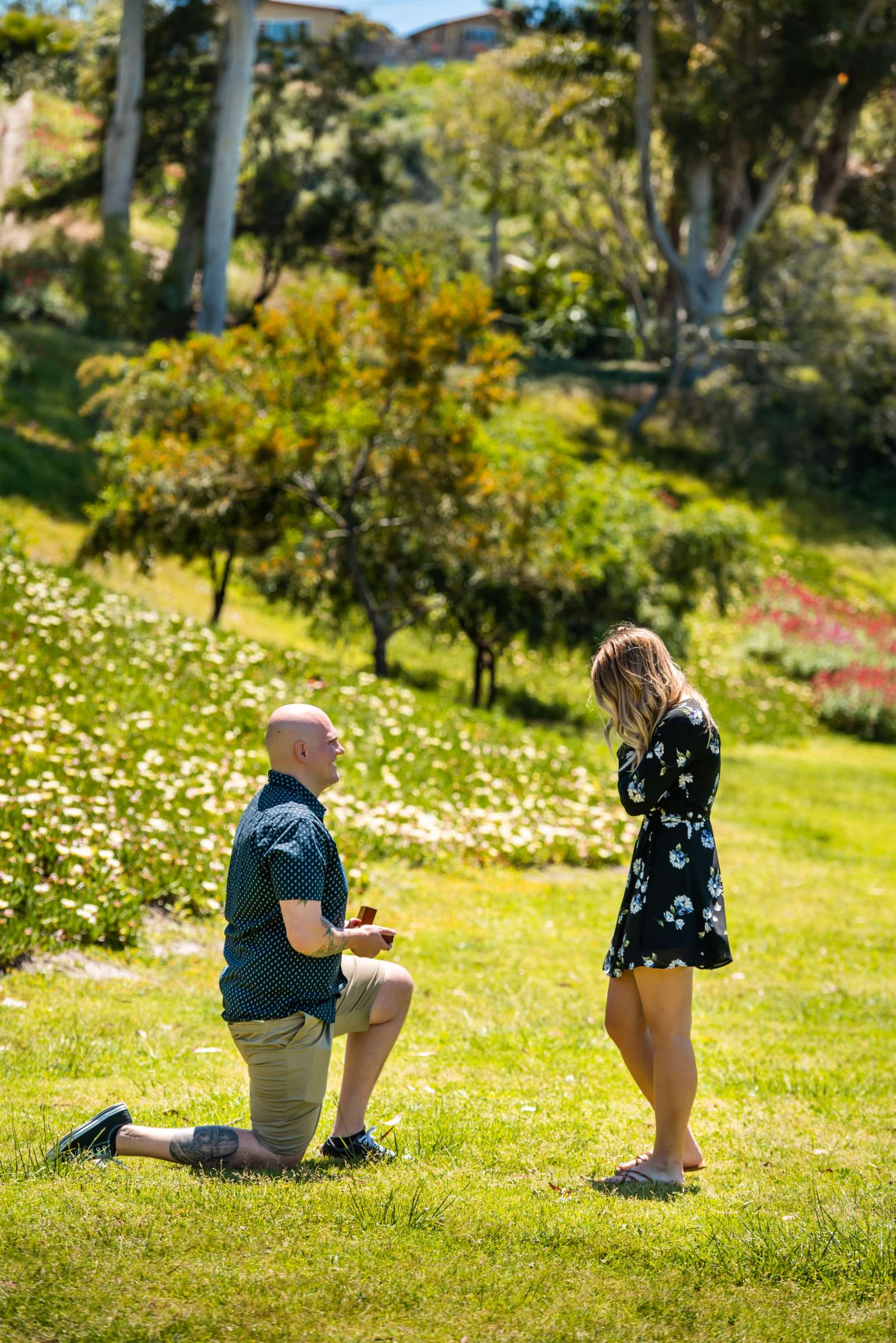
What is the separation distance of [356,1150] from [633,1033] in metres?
0.93

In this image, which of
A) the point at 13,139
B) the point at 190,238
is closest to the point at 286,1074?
the point at 190,238

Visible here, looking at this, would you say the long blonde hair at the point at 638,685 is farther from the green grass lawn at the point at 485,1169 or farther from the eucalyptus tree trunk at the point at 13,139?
the eucalyptus tree trunk at the point at 13,139

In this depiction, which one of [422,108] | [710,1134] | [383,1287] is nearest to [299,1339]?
[383,1287]

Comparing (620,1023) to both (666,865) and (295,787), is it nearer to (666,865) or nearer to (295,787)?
(666,865)

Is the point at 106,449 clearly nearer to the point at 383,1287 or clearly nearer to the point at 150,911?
the point at 150,911

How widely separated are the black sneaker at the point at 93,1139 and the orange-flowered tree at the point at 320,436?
402 inches

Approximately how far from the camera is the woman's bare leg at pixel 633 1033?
4.11m

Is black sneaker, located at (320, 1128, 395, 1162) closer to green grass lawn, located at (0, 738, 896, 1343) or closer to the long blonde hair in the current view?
green grass lawn, located at (0, 738, 896, 1343)

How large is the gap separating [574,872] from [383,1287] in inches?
264

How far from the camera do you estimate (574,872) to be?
952 cm

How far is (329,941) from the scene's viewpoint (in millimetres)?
3498

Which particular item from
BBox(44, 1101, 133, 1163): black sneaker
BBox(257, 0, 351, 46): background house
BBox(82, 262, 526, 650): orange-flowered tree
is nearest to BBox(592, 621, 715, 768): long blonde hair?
BBox(44, 1101, 133, 1163): black sneaker

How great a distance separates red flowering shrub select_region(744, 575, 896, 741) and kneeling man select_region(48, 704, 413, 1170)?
17.1 meters

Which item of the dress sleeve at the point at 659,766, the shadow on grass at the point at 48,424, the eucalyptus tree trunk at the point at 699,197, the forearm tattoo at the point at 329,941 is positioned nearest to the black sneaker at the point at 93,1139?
the forearm tattoo at the point at 329,941
